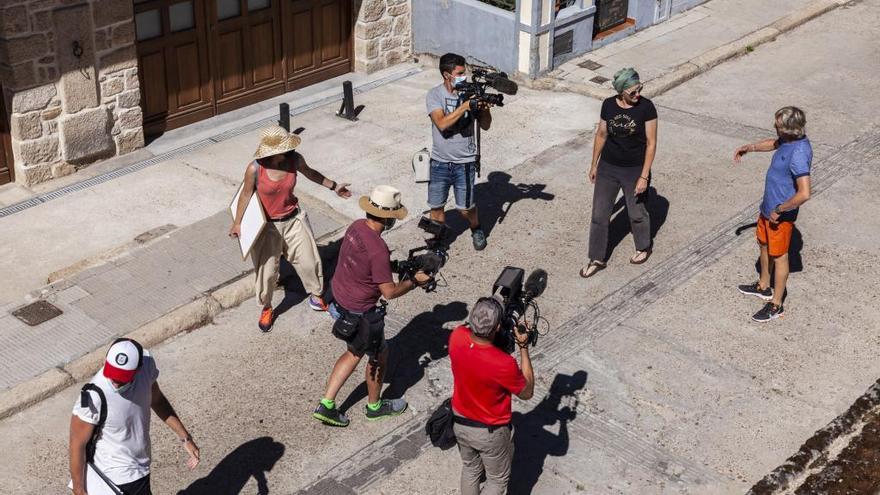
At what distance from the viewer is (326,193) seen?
455 inches

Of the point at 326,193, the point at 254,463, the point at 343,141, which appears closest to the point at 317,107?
the point at 343,141

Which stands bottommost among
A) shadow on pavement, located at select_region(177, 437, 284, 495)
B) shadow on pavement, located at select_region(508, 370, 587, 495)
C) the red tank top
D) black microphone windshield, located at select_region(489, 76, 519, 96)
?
shadow on pavement, located at select_region(177, 437, 284, 495)

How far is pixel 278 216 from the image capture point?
354 inches

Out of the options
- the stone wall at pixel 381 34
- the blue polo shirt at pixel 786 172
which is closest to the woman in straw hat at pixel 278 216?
the blue polo shirt at pixel 786 172

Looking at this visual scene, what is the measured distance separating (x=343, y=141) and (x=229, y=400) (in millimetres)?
5034

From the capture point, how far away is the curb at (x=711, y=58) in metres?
14.2

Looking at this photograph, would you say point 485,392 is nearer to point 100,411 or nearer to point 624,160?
point 100,411

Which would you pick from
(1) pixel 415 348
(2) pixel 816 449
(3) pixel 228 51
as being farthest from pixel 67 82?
(2) pixel 816 449

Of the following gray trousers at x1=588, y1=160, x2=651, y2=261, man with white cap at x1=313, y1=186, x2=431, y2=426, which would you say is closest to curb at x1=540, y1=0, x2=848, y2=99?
gray trousers at x1=588, y1=160, x2=651, y2=261

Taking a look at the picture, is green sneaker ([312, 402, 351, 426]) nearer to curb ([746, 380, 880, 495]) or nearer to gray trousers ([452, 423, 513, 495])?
gray trousers ([452, 423, 513, 495])

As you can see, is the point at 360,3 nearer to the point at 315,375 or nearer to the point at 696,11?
the point at 696,11

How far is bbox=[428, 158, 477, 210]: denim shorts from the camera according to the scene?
10148 mm

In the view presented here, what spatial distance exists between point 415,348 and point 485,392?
2602mm

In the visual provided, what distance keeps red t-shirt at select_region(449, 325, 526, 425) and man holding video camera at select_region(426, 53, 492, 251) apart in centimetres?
359
